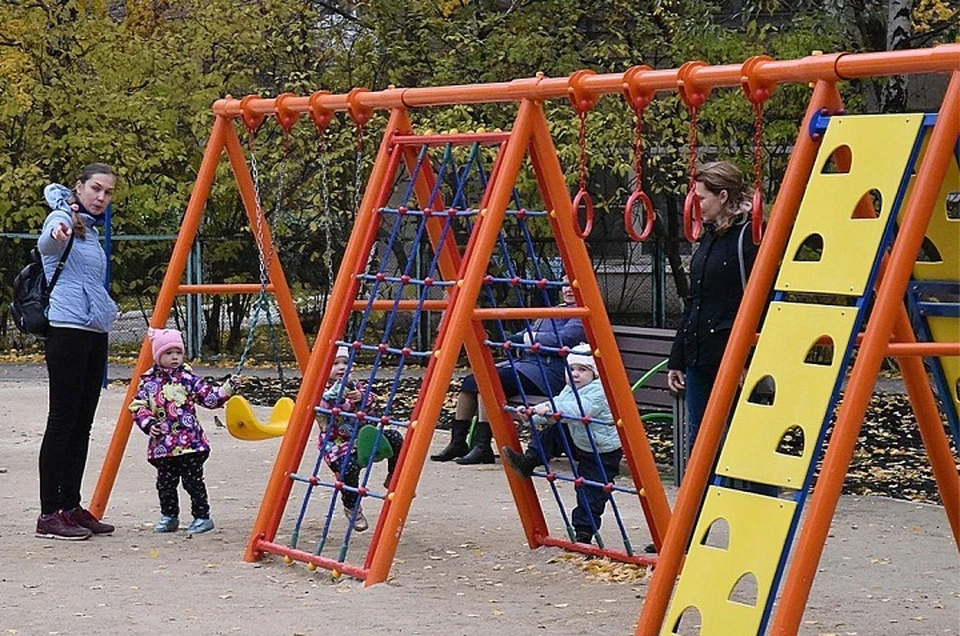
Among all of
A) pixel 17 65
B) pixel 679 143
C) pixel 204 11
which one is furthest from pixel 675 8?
pixel 17 65

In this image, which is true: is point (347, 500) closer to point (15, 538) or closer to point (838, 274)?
point (15, 538)

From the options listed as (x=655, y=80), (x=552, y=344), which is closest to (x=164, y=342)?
(x=552, y=344)

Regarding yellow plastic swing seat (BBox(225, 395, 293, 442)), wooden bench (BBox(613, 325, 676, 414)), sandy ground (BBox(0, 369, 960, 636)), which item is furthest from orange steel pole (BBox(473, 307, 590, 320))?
wooden bench (BBox(613, 325, 676, 414))

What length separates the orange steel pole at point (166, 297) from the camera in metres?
7.79

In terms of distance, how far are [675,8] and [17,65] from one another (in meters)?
6.50

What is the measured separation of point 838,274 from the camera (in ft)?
15.8

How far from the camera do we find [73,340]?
721 centimetres

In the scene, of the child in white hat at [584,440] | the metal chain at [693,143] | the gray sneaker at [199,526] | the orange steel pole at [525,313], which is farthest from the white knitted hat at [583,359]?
the gray sneaker at [199,526]

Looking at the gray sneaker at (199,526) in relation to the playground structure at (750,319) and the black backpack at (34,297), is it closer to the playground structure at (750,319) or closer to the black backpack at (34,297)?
the playground structure at (750,319)

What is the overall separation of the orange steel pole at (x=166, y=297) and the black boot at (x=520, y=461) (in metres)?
1.83

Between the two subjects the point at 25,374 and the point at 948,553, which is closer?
the point at 948,553

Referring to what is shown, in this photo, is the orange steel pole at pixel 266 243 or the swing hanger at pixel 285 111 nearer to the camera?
the swing hanger at pixel 285 111

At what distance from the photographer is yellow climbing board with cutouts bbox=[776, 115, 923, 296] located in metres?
4.77

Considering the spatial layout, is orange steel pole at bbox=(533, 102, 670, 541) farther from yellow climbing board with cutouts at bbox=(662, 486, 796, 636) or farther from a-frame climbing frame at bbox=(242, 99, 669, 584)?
yellow climbing board with cutouts at bbox=(662, 486, 796, 636)
